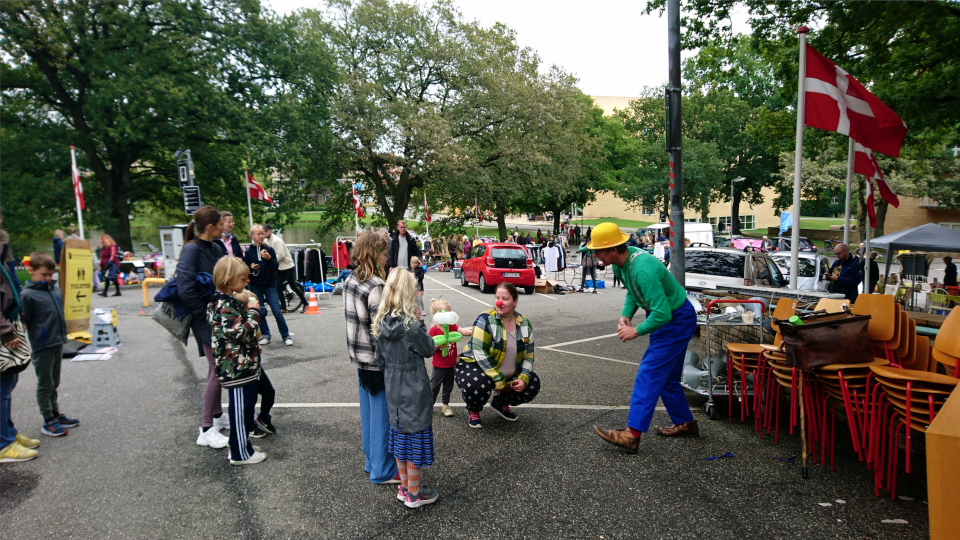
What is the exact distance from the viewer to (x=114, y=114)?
21.8 metres

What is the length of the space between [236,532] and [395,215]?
91.7ft

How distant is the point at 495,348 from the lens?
4.69 metres

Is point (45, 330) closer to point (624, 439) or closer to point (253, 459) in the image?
point (253, 459)

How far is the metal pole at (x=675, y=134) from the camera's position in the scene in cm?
849

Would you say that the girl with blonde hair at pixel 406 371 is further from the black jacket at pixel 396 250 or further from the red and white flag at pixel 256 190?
the red and white flag at pixel 256 190

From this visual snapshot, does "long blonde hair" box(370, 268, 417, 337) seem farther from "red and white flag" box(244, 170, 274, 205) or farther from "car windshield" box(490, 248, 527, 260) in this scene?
"red and white flag" box(244, 170, 274, 205)

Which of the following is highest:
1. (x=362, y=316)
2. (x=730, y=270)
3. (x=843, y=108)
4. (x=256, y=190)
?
(x=256, y=190)

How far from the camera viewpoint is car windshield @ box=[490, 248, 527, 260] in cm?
1688

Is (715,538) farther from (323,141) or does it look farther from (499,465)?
(323,141)

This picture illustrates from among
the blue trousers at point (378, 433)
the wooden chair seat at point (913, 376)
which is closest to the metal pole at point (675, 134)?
the wooden chair seat at point (913, 376)

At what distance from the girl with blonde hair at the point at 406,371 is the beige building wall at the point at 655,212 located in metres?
58.4

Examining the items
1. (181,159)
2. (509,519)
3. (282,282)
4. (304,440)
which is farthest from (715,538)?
(181,159)

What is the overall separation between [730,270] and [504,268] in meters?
6.55

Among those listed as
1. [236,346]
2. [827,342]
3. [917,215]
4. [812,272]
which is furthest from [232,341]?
[917,215]
